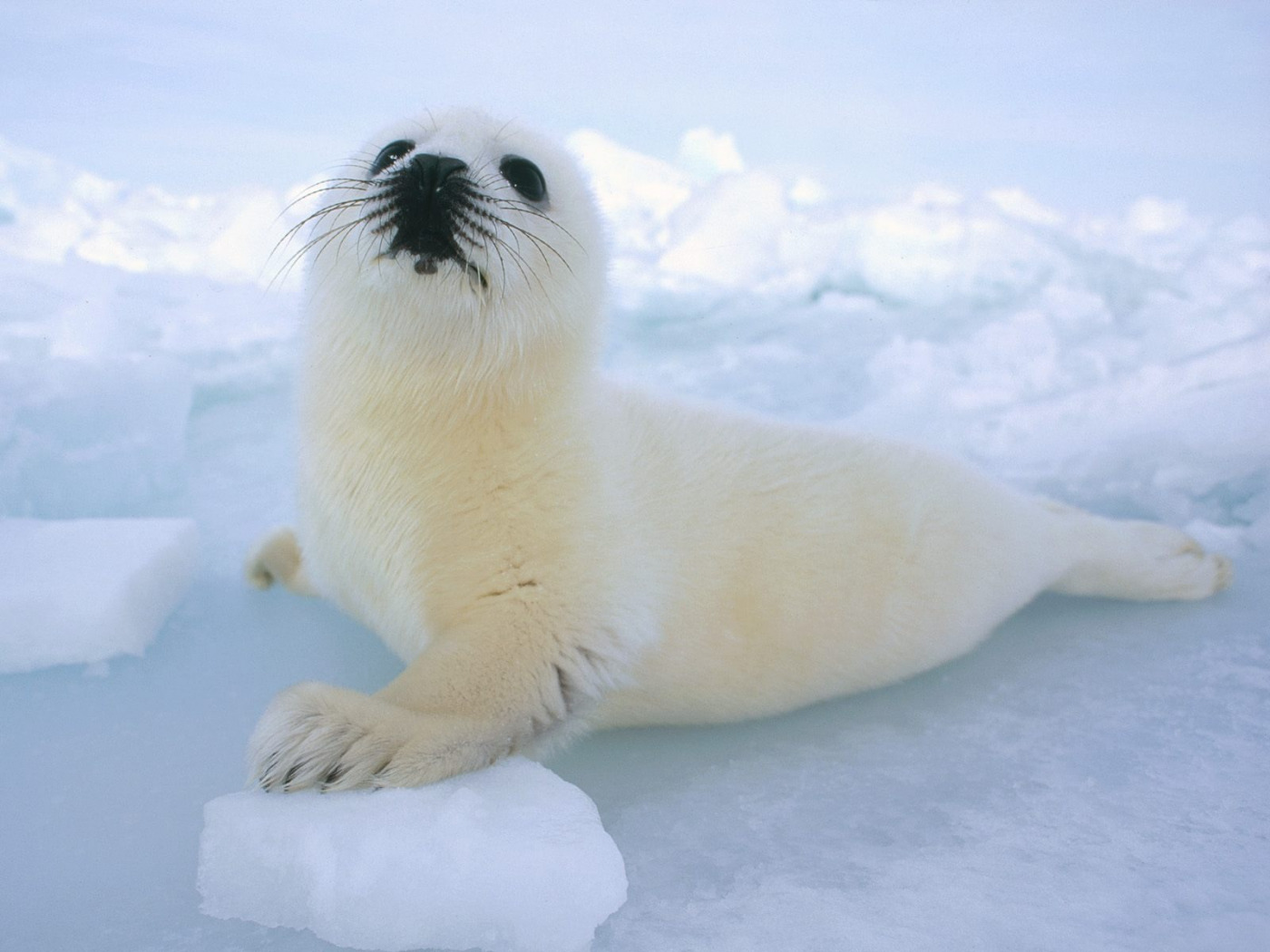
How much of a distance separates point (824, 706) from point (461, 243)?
1218 millimetres

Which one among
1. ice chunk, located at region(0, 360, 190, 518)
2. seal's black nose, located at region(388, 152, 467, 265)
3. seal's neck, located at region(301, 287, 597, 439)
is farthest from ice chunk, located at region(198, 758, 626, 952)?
ice chunk, located at region(0, 360, 190, 518)

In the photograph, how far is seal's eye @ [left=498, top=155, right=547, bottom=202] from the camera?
184 centimetres

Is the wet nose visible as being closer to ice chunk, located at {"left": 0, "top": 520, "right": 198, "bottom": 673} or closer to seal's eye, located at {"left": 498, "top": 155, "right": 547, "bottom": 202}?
seal's eye, located at {"left": 498, "top": 155, "right": 547, "bottom": 202}

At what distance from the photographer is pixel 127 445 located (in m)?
3.35

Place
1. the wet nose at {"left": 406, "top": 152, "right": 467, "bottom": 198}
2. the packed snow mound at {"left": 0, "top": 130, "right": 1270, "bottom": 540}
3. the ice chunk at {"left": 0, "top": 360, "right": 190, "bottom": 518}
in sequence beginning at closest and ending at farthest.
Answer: the wet nose at {"left": 406, "top": 152, "right": 467, "bottom": 198} < the ice chunk at {"left": 0, "top": 360, "right": 190, "bottom": 518} < the packed snow mound at {"left": 0, "top": 130, "right": 1270, "bottom": 540}

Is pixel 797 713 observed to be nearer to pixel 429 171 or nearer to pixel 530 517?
pixel 530 517

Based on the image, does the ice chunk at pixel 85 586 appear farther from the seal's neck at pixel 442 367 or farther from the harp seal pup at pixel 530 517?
the seal's neck at pixel 442 367

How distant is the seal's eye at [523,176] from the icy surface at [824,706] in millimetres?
282

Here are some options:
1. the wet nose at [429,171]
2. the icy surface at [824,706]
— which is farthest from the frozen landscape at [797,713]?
the wet nose at [429,171]

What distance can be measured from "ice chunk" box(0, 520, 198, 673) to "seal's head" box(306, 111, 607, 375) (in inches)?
33.5

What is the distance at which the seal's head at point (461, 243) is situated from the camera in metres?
1.64

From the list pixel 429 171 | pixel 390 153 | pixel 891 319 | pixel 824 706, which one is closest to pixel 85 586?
pixel 390 153

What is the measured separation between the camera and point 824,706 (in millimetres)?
2154

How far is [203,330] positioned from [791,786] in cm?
435
